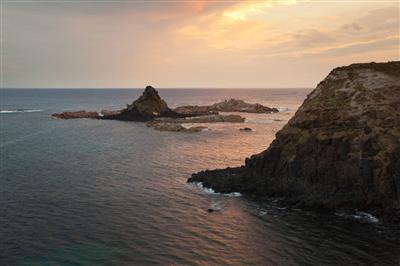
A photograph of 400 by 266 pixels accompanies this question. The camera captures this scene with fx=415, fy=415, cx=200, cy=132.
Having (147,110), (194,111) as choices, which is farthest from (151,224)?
(194,111)

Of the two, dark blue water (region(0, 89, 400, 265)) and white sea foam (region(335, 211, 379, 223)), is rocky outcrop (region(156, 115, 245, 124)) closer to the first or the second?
dark blue water (region(0, 89, 400, 265))

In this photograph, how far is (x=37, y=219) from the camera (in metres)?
44.4

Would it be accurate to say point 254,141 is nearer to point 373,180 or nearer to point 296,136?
point 296,136

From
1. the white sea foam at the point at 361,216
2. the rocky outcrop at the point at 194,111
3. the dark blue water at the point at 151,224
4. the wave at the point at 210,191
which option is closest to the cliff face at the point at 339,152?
the wave at the point at 210,191

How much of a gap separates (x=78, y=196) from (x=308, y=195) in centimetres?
2891

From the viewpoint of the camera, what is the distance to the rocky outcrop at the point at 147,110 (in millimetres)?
157625

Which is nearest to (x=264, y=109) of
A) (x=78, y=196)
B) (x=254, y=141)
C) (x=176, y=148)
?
(x=254, y=141)

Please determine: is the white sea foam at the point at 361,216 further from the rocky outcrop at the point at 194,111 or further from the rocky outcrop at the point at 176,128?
the rocky outcrop at the point at 194,111

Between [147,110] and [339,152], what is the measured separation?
4496 inches

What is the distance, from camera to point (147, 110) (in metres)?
159

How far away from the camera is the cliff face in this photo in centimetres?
4781

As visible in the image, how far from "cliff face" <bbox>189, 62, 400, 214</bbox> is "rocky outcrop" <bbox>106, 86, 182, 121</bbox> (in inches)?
3903

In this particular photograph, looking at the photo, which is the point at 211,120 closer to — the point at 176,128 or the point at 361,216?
the point at 176,128

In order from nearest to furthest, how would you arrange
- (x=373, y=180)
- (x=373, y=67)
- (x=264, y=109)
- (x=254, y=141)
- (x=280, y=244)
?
(x=280, y=244), (x=373, y=180), (x=373, y=67), (x=254, y=141), (x=264, y=109)
